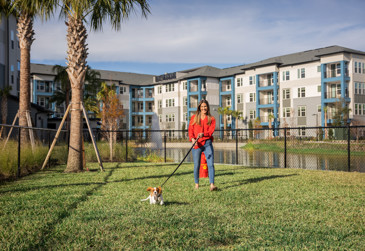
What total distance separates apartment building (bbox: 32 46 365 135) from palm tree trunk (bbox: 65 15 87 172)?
17272mm

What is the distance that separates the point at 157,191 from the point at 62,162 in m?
10.5

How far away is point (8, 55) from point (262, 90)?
36.3 meters

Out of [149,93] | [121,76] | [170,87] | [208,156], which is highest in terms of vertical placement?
[121,76]

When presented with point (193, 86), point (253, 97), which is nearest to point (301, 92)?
point (253, 97)

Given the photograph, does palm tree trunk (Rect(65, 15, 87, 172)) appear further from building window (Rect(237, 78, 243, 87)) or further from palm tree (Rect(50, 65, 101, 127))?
building window (Rect(237, 78, 243, 87))

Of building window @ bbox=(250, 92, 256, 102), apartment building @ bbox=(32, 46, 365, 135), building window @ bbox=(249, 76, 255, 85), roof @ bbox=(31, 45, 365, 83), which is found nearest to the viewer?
apartment building @ bbox=(32, 46, 365, 135)

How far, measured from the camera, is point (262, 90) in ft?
181

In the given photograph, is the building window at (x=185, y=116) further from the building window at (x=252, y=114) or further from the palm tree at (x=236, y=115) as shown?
the building window at (x=252, y=114)

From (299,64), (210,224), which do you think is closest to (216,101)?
(299,64)

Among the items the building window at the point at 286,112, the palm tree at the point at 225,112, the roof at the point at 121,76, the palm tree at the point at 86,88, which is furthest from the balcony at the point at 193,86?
the palm tree at the point at 86,88

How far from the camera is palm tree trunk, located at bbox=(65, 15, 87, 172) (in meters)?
11.6

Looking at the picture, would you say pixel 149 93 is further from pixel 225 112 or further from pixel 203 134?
A: pixel 203 134

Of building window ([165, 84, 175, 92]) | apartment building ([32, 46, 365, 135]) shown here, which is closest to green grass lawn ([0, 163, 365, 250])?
apartment building ([32, 46, 365, 135])

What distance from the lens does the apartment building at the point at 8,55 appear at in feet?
109
